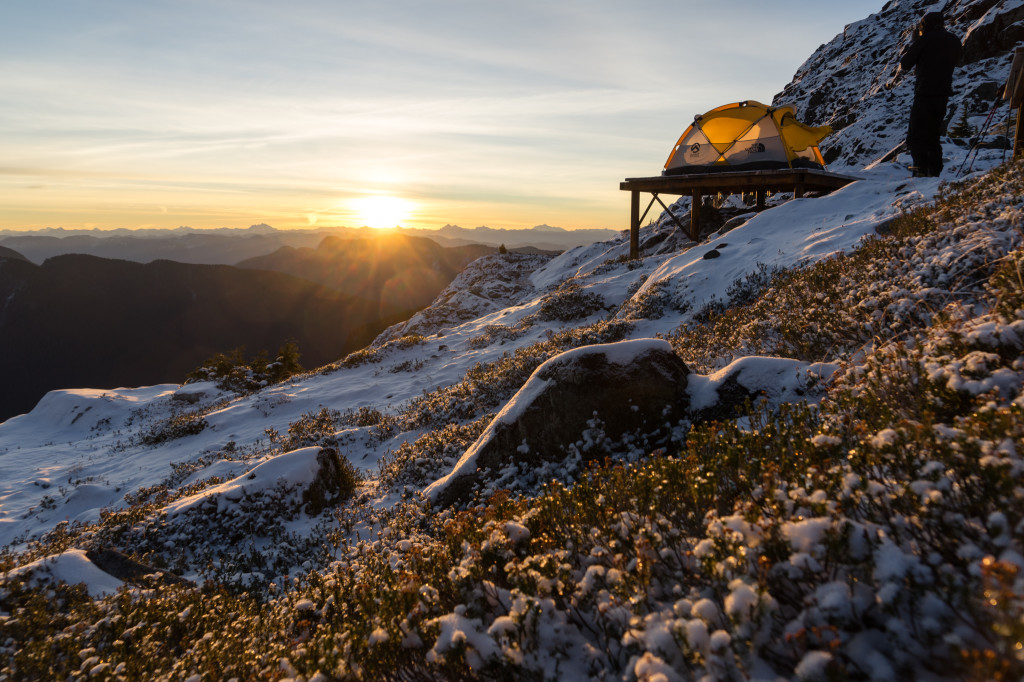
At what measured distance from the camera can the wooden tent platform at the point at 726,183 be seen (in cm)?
1842

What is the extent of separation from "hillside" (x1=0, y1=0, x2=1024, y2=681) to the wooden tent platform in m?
7.63

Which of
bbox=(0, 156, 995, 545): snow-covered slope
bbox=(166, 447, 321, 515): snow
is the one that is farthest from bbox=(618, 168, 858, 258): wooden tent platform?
bbox=(166, 447, 321, 515): snow

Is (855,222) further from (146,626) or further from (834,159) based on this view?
(834,159)

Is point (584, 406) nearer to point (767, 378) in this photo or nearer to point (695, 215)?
point (767, 378)

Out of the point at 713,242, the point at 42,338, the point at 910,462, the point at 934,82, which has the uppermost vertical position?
the point at 934,82

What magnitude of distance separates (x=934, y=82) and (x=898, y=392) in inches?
538

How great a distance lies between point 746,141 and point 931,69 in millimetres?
8489

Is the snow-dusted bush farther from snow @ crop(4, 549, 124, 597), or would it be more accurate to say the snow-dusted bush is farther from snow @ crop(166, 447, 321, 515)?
snow @ crop(4, 549, 124, 597)

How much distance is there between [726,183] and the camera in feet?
66.4

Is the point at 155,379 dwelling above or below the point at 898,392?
below

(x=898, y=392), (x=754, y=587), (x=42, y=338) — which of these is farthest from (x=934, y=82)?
(x=42, y=338)

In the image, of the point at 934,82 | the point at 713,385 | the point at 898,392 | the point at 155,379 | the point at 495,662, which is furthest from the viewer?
the point at 155,379

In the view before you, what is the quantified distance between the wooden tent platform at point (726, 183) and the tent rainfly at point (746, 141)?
83 cm

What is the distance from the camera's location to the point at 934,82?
1255 cm
